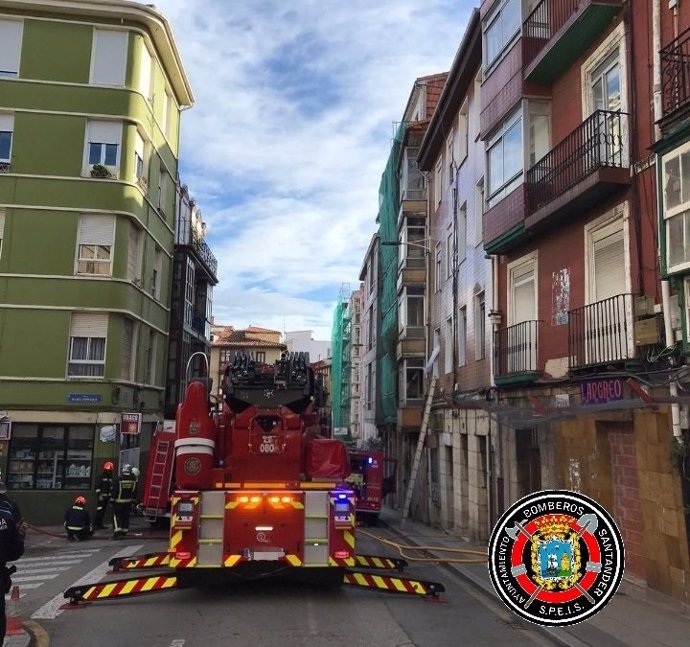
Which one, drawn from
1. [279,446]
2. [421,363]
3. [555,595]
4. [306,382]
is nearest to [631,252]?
[306,382]

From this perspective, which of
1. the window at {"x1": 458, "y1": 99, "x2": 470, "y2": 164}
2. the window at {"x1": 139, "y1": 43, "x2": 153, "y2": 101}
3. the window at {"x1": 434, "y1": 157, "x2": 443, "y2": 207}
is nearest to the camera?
the window at {"x1": 458, "y1": 99, "x2": 470, "y2": 164}

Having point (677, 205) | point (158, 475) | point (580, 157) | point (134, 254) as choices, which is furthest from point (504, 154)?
point (134, 254)

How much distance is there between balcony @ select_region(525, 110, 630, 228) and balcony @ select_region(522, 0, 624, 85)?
58.3 inches

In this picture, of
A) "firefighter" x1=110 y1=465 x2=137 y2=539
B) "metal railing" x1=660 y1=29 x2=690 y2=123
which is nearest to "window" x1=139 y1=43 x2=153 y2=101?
"firefighter" x1=110 y1=465 x2=137 y2=539

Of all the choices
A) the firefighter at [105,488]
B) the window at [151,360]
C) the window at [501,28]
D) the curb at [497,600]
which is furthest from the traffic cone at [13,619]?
the window at [151,360]

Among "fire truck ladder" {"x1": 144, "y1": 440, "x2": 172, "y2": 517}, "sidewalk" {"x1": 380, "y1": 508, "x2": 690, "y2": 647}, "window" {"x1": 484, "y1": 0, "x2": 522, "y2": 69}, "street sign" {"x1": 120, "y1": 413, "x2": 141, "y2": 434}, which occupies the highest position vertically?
"window" {"x1": 484, "y1": 0, "x2": 522, "y2": 69}

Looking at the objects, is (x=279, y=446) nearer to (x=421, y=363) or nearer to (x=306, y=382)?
(x=306, y=382)

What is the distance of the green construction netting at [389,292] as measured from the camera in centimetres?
3195

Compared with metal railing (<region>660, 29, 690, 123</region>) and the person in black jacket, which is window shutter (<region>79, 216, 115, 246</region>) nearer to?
the person in black jacket

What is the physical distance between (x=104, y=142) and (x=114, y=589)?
56.4 feet

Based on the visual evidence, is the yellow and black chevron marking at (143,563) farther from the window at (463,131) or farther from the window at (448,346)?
the window at (463,131)

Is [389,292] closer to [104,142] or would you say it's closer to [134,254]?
[134,254]

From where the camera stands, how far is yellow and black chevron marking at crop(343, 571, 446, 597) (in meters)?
9.48

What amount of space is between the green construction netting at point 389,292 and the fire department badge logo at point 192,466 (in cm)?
2152
